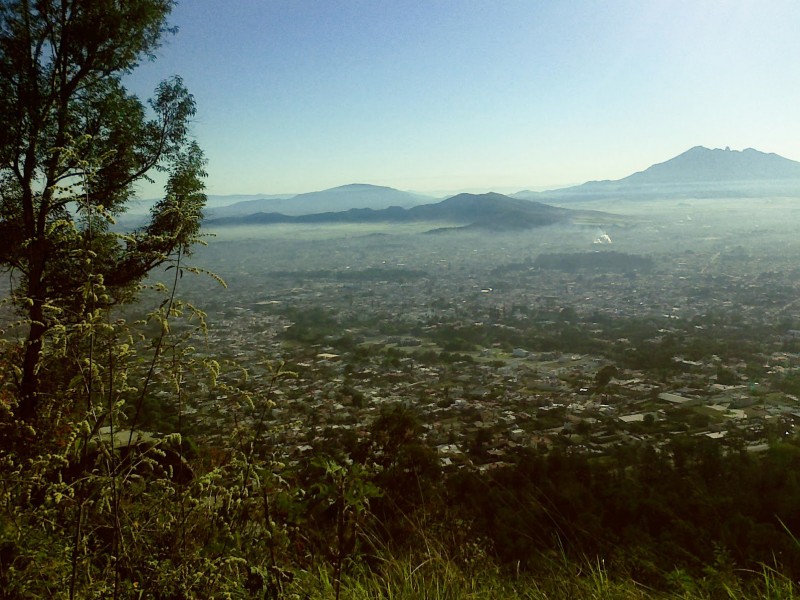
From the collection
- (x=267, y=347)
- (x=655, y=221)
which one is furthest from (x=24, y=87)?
(x=655, y=221)

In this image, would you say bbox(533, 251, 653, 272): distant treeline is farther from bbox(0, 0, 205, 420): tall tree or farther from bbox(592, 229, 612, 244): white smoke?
bbox(0, 0, 205, 420): tall tree

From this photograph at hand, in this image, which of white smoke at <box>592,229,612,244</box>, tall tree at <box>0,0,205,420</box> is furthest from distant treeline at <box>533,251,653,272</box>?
tall tree at <box>0,0,205,420</box>

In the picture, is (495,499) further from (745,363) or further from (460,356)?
(745,363)

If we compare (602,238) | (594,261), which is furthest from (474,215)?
(594,261)

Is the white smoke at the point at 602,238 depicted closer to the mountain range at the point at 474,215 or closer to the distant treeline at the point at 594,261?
the mountain range at the point at 474,215

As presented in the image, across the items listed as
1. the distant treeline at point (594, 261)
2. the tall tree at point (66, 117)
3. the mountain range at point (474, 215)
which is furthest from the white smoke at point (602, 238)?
the tall tree at point (66, 117)

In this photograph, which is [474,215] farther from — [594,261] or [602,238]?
[594,261]

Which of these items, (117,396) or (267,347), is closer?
(117,396)

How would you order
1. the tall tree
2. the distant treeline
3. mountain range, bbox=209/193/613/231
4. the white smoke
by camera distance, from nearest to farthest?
the tall tree, the distant treeline, the white smoke, mountain range, bbox=209/193/613/231
